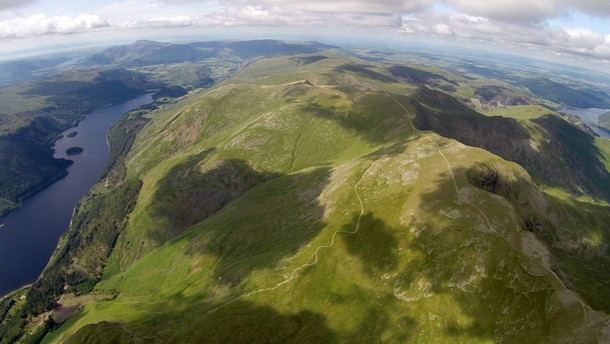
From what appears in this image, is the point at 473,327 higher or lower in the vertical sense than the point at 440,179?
lower

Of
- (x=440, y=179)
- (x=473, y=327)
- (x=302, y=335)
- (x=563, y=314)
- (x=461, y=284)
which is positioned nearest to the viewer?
(x=563, y=314)

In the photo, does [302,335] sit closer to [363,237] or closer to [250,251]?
[363,237]

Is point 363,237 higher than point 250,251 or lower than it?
higher

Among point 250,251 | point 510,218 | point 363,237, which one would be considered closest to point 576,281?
point 510,218

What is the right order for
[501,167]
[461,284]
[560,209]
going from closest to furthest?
1. [461,284]
2. [501,167]
3. [560,209]

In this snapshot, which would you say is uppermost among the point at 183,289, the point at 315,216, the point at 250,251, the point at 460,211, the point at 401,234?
the point at 460,211

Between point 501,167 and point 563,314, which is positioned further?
point 501,167

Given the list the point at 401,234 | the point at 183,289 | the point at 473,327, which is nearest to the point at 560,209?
the point at 401,234

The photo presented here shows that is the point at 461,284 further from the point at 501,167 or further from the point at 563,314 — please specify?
the point at 501,167

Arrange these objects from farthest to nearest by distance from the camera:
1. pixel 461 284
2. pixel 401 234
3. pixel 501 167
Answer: pixel 501 167 → pixel 401 234 → pixel 461 284
